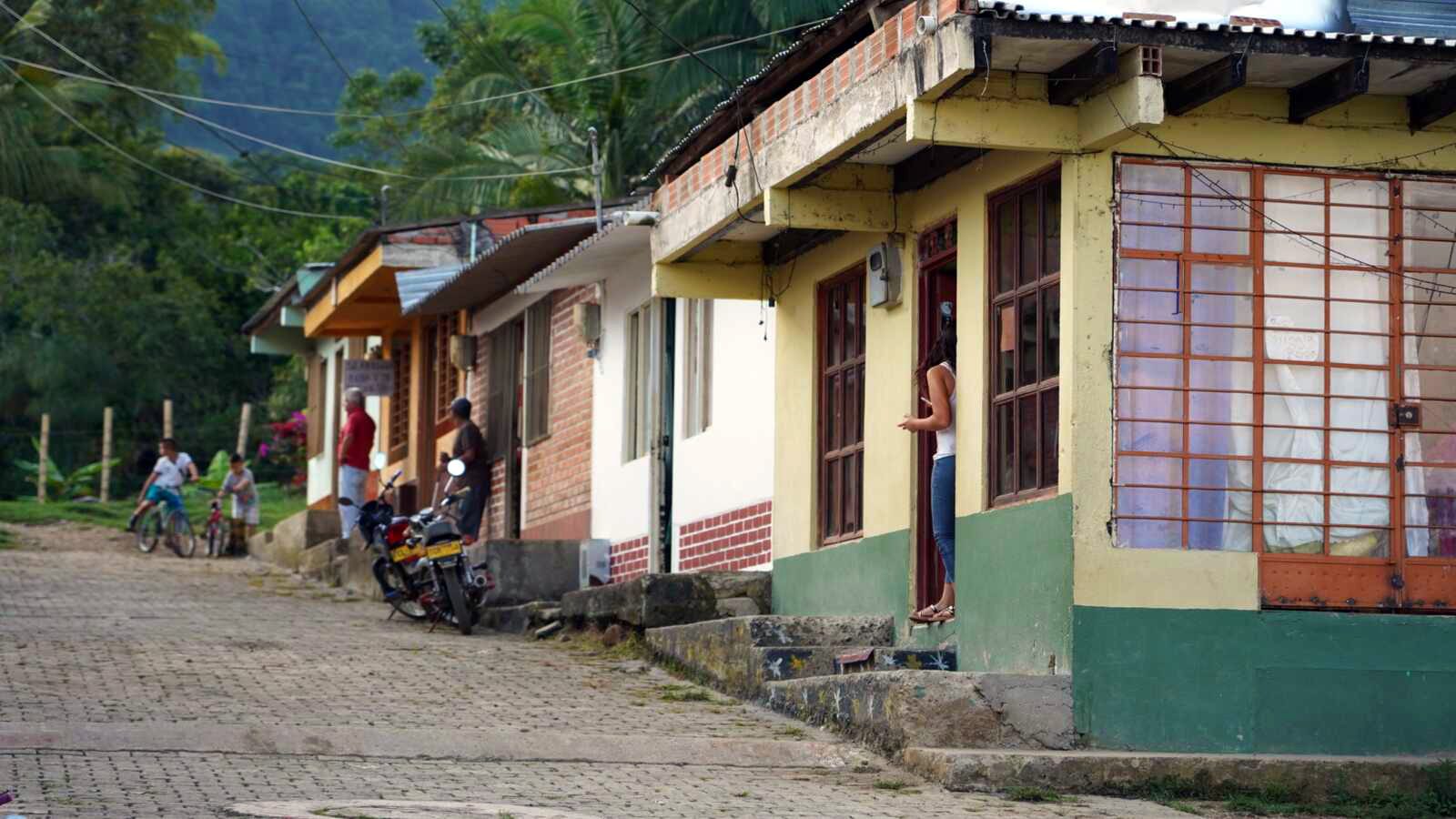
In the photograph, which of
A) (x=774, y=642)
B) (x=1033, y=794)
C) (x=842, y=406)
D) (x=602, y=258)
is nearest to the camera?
(x=1033, y=794)

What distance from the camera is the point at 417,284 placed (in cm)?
2002

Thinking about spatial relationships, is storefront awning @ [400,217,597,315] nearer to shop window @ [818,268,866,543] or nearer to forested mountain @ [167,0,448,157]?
shop window @ [818,268,866,543]

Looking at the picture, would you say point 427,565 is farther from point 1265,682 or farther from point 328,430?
point 328,430

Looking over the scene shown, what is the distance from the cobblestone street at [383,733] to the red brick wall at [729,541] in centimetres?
123

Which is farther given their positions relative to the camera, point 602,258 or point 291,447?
point 291,447

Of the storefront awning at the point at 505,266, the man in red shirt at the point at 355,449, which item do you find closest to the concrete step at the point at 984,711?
the storefront awning at the point at 505,266

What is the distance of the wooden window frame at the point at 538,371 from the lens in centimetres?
1923

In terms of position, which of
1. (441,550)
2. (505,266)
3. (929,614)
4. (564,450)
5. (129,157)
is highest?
(129,157)

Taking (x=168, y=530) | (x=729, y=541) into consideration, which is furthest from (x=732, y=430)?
(x=168, y=530)

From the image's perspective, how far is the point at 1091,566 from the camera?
30.2 ft

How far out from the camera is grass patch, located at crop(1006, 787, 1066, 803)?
8.52m

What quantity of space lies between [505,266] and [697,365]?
11.7 feet

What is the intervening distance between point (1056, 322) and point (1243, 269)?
909 millimetres

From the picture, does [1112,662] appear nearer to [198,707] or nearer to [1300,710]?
[1300,710]
